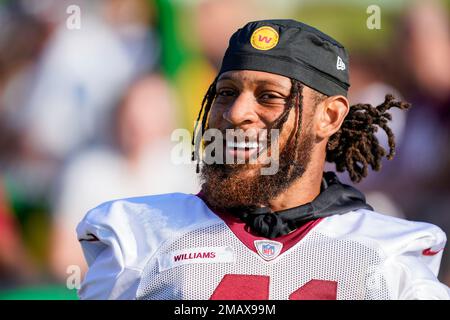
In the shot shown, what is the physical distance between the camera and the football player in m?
1.90

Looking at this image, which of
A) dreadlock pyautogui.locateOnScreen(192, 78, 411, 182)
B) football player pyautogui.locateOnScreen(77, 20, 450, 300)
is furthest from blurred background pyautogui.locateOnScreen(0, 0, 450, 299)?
football player pyautogui.locateOnScreen(77, 20, 450, 300)

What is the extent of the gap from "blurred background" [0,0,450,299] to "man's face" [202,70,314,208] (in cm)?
130

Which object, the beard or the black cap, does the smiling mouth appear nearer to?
the beard

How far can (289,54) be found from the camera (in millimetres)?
2076

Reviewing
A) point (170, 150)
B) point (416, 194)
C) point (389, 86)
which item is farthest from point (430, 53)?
point (170, 150)

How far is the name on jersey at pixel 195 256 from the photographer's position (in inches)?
76.0

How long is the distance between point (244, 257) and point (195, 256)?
125 millimetres

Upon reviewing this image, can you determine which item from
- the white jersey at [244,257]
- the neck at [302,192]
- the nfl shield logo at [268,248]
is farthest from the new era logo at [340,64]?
the nfl shield logo at [268,248]

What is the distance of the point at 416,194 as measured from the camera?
3396mm

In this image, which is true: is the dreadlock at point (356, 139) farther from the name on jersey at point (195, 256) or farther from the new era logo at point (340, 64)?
the name on jersey at point (195, 256)

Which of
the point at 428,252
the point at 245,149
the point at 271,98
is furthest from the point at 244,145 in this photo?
the point at 428,252

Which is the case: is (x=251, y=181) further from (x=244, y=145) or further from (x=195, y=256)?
(x=195, y=256)

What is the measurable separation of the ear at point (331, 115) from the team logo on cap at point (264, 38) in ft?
0.75
